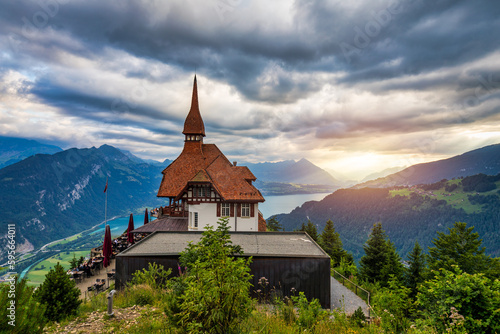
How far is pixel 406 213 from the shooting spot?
164 meters

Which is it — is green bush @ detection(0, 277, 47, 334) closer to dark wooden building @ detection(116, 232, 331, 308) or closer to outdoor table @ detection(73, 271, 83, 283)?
dark wooden building @ detection(116, 232, 331, 308)

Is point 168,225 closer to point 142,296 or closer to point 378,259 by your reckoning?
point 142,296

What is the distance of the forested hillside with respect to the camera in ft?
477

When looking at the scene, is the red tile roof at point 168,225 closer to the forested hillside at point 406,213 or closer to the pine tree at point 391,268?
the pine tree at point 391,268

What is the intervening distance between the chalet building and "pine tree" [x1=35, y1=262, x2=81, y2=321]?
14.8 m

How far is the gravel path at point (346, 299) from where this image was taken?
1167cm

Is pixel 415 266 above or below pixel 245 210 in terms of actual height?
below

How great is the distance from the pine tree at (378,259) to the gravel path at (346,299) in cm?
1473

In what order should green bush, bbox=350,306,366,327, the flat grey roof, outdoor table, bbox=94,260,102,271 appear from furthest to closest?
outdoor table, bbox=94,260,102,271, the flat grey roof, green bush, bbox=350,306,366,327

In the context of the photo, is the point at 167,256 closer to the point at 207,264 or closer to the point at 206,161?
the point at 207,264

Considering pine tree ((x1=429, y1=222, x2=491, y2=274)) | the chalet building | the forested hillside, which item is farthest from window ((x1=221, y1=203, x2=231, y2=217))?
the forested hillside

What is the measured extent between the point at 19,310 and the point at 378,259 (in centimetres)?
3181

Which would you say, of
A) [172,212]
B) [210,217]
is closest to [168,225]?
[172,212]

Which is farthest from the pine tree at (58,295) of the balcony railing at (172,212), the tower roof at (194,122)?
the tower roof at (194,122)
